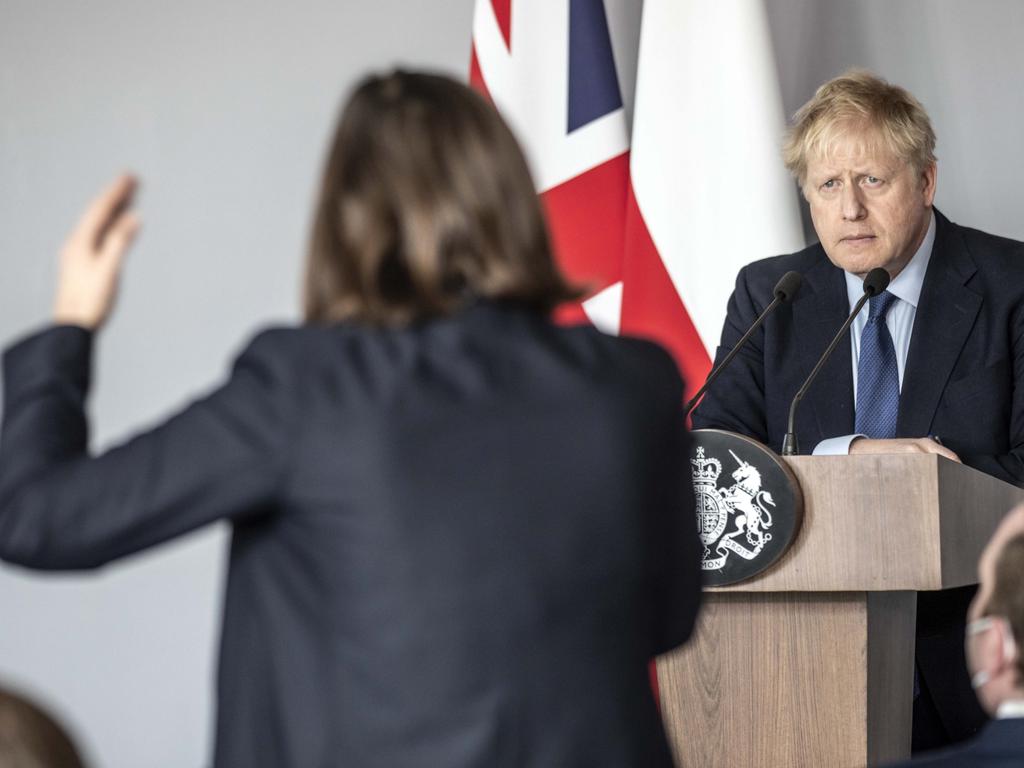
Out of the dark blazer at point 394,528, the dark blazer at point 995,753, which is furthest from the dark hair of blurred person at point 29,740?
the dark blazer at point 995,753

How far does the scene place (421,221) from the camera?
43.8 inches

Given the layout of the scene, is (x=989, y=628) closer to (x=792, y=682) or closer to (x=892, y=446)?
Answer: (x=792, y=682)

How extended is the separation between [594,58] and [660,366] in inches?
109

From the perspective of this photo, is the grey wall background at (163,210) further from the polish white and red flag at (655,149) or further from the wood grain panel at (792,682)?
the wood grain panel at (792,682)

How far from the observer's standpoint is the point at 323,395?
1066 millimetres

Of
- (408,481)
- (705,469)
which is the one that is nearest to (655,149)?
(705,469)

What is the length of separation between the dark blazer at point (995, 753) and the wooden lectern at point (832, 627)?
828mm

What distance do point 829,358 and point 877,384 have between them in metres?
0.11

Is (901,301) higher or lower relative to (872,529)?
higher

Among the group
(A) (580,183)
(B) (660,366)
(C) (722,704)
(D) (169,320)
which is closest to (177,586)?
(D) (169,320)

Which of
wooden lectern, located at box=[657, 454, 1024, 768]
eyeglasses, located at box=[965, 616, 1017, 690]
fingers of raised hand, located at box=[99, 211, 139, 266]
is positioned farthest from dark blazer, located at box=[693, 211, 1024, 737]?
fingers of raised hand, located at box=[99, 211, 139, 266]

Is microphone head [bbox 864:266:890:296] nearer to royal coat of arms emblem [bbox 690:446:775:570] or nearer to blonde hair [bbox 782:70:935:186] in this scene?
blonde hair [bbox 782:70:935:186]

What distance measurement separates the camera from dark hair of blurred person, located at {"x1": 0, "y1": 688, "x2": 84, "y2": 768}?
33.4 inches

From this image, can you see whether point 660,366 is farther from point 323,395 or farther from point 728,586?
point 728,586
